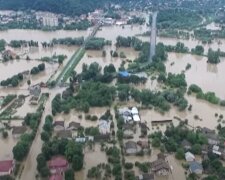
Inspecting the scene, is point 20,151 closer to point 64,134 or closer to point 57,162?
point 57,162

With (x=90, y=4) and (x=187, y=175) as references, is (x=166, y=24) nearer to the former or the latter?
(x=90, y=4)

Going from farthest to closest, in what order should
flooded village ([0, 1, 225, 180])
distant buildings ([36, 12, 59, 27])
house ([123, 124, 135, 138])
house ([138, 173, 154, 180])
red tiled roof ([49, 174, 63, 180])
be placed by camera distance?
distant buildings ([36, 12, 59, 27])
house ([123, 124, 135, 138])
flooded village ([0, 1, 225, 180])
house ([138, 173, 154, 180])
red tiled roof ([49, 174, 63, 180])

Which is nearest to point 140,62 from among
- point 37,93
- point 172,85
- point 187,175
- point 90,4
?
point 172,85

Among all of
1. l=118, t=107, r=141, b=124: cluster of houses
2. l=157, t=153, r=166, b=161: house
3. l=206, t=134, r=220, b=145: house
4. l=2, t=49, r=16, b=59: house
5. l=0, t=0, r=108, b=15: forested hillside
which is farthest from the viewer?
l=0, t=0, r=108, b=15: forested hillside

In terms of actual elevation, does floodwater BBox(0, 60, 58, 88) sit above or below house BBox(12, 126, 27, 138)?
above

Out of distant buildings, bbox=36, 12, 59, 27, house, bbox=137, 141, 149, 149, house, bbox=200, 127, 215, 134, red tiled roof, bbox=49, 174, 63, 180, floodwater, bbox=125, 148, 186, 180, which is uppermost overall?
distant buildings, bbox=36, 12, 59, 27

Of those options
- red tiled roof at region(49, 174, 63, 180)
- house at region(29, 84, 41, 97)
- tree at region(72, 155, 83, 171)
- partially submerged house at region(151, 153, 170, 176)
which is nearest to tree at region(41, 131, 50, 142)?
tree at region(72, 155, 83, 171)

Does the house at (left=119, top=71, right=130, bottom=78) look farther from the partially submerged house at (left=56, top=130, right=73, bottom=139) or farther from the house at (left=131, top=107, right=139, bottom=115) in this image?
the partially submerged house at (left=56, top=130, right=73, bottom=139)
